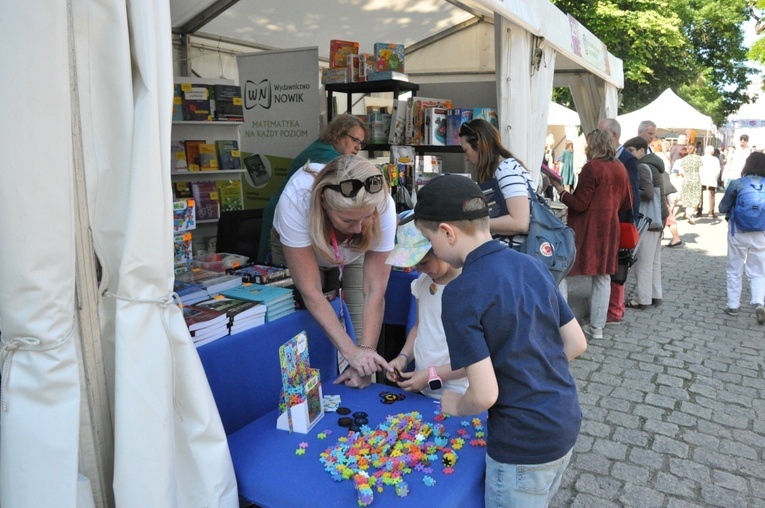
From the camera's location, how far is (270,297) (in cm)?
229

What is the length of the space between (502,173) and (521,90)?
4.14 ft

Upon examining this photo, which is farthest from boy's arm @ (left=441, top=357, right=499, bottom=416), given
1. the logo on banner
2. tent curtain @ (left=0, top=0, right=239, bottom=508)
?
the logo on banner

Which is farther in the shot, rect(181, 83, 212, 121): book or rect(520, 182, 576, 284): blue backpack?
rect(181, 83, 212, 121): book

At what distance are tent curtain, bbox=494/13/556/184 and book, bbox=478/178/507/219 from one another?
109 centimetres

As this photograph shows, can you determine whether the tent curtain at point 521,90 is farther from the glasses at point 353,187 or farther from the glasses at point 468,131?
the glasses at point 353,187

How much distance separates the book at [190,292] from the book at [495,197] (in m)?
1.93

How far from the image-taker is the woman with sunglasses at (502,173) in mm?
3553

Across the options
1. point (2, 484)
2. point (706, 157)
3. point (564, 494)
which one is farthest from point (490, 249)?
point (706, 157)

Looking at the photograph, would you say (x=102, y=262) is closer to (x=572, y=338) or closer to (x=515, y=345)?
(x=515, y=345)

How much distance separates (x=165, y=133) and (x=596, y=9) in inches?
675

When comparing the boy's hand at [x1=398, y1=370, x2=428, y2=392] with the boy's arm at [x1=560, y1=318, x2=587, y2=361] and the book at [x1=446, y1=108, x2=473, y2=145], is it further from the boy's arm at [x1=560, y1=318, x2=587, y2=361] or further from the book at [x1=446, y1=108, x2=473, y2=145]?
the book at [x1=446, y1=108, x2=473, y2=145]

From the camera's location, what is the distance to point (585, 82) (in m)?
8.16

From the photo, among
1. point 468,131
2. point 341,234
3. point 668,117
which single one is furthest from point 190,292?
point 668,117

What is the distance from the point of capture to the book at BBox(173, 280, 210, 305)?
2262mm
